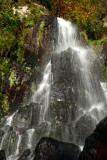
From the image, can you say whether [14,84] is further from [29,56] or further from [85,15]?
[85,15]

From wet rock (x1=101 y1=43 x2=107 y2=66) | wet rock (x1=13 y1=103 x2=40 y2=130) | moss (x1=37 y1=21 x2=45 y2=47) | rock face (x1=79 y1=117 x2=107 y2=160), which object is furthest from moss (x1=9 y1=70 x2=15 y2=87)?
rock face (x1=79 y1=117 x2=107 y2=160)

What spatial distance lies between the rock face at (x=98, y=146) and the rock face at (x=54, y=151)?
2.55 metres

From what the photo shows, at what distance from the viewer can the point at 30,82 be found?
49.3 feet

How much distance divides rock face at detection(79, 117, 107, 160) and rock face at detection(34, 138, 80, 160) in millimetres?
2552

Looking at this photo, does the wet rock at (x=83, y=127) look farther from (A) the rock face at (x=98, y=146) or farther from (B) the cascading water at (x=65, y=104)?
(A) the rock face at (x=98, y=146)

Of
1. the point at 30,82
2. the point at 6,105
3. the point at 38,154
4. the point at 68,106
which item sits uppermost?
the point at 38,154

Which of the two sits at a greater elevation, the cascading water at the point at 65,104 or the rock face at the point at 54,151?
the rock face at the point at 54,151

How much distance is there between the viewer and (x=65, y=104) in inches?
470

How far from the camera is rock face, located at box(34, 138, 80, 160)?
23.7 ft

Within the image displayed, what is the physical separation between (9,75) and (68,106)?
581 centimetres

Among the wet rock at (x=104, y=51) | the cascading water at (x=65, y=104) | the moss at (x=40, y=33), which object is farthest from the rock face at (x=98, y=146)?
the moss at (x=40, y=33)

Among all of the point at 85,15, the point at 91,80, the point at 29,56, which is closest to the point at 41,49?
the point at 29,56

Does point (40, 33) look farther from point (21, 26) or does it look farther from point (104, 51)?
point (104, 51)

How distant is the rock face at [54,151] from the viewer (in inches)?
284
